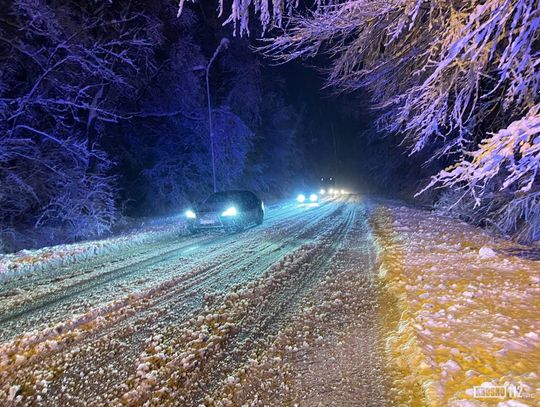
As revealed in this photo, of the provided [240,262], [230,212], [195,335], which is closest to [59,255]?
[240,262]

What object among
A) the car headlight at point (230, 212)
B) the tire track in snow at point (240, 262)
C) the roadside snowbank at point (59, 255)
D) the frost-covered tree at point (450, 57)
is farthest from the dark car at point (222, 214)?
the frost-covered tree at point (450, 57)

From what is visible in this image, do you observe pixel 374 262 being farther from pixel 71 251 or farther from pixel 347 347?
pixel 71 251

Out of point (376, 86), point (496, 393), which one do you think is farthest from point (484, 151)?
point (376, 86)

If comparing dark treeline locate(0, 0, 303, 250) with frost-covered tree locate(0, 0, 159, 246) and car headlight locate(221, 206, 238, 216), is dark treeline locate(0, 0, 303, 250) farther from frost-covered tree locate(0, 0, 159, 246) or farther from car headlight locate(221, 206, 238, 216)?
car headlight locate(221, 206, 238, 216)

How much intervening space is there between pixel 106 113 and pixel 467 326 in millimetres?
13244

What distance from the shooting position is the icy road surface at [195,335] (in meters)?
3.18

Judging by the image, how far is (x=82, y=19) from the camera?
490 inches

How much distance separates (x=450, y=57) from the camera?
377 centimetres

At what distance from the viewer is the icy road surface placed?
318 centimetres

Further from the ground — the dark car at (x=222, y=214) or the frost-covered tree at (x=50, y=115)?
the frost-covered tree at (x=50, y=115)

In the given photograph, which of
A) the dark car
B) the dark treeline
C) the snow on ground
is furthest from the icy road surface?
the dark treeline

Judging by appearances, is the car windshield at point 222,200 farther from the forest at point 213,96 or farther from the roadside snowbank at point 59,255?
the forest at point 213,96

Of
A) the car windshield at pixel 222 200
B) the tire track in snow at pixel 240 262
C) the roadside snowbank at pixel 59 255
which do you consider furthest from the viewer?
the car windshield at pixel 222 200

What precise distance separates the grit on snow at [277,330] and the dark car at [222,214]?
473cm
